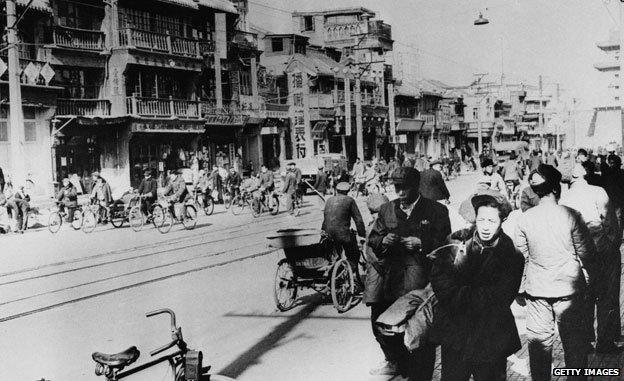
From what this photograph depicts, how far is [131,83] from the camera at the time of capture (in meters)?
33.4

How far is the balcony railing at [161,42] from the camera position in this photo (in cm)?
3234

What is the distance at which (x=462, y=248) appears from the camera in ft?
14.1

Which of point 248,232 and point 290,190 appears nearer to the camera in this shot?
point 248,232

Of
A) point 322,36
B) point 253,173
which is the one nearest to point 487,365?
point 253,173

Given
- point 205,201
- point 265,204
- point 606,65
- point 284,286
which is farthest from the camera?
point 606,65

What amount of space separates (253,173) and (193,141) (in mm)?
6535

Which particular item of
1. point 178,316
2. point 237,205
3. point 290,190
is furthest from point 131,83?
point 178,316

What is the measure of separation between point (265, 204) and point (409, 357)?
1869 centimetres

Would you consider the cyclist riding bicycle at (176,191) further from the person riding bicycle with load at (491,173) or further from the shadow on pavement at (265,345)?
the shadow on pavement at (265,345)

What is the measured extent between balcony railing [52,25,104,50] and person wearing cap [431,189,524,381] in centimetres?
2831

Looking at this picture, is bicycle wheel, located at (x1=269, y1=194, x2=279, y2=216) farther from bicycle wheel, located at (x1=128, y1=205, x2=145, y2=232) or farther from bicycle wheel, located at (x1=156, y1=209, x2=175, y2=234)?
bicycle wheel, located at (x1=128, y1=205, x2=145, y2=232)

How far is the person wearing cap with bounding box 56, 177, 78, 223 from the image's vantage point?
845 inches

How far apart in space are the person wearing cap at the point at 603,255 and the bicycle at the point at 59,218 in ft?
55.3

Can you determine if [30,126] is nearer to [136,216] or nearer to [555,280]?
[136,216]
